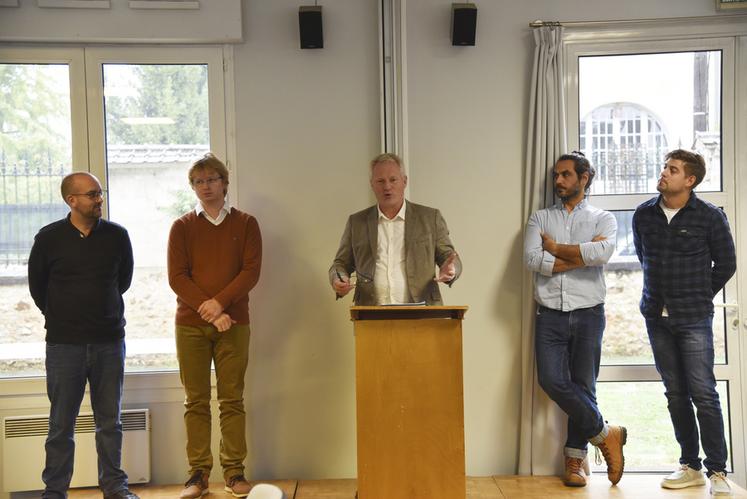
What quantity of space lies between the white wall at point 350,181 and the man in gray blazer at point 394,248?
2.04 feet

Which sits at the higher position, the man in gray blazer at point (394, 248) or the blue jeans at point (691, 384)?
the man in gray blazer at point (394, 248)

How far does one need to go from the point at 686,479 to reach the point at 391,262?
2.08m

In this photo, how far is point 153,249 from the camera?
4281 millimetres

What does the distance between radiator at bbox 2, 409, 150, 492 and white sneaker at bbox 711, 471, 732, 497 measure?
3.18m

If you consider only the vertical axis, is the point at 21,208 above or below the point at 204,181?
below

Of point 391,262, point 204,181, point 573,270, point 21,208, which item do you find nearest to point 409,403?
point 391,262

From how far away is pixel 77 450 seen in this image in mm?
4094

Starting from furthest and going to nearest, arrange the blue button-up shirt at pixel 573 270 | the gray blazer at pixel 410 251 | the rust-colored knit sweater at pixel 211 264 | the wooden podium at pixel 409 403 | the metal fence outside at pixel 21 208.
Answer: the metal fence outside at pixel 21 208, the blue button-up shirt at pixel 573 270, the rust-colored knit sweater at pixel 211 264, the gray blazer at pixel 410 251, the wooden podium at pixel 409 403

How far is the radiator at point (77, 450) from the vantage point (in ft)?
13.3

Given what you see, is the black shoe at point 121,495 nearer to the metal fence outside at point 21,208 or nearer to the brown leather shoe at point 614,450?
the metal fence outside at point 21,208

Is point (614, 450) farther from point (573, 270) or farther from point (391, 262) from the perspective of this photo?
point (391, 262)

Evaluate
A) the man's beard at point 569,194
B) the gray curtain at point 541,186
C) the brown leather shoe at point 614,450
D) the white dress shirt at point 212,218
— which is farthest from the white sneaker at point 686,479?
the white dress shirt at point 212,218

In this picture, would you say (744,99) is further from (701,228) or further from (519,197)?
(519,197)

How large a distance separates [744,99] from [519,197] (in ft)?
4.85
